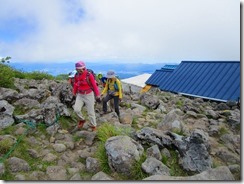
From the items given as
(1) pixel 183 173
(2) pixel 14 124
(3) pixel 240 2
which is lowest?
(1) pixel 183 173

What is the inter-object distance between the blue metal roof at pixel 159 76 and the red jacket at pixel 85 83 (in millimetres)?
3868

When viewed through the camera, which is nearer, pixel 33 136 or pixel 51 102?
pixel 33 136

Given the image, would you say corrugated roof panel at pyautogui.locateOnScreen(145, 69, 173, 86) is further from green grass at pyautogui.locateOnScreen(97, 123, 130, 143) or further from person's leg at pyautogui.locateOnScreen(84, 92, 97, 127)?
green grass at pyautogui.locateOnScreen(97, 123, 130, 143)

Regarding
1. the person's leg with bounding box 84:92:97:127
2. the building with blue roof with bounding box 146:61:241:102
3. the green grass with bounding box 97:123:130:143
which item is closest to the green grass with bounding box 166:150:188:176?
the green grass with bounding box 97:123:130:143

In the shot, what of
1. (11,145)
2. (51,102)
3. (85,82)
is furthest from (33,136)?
(85,82)

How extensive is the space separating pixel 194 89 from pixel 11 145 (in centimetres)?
352

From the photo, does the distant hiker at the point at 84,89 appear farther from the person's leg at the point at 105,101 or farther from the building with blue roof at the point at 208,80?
the building with blue roof at the point at 208,80

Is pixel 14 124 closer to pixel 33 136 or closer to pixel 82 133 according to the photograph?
pixel 33 136

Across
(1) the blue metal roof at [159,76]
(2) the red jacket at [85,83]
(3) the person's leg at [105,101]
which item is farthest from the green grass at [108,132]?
(1) the blue metal roof at [159,76]

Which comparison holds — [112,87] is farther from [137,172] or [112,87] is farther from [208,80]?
[137,172]

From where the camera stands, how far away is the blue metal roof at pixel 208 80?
12.7 ft

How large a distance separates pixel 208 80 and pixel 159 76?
3990 mm

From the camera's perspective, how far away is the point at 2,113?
4.86 metres

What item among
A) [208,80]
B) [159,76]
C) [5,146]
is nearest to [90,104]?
[5,146]
